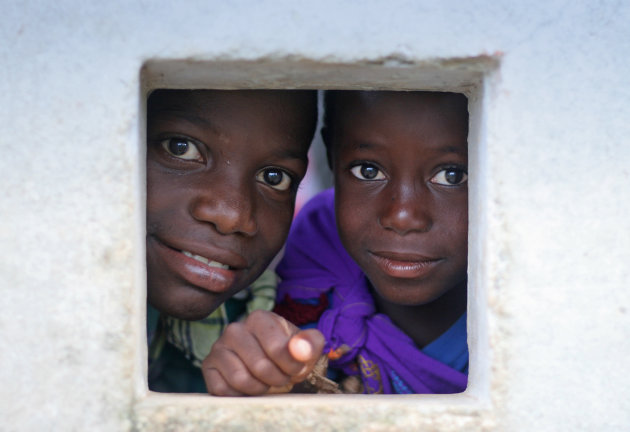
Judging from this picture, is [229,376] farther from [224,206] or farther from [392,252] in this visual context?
[392,252]

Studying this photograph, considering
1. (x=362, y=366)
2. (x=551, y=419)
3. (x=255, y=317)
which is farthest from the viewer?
(x=362, y=366)

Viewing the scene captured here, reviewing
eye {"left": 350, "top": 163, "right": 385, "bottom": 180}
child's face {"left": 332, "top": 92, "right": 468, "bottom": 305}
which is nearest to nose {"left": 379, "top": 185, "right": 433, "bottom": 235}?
child's face {"left": 332, "top": 92, "right": 468, "bottom": 305}

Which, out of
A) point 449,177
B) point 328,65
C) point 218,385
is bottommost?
point 218,385

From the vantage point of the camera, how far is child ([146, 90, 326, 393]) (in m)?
1.64

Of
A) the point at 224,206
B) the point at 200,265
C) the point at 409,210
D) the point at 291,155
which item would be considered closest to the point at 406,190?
the point at 409,210

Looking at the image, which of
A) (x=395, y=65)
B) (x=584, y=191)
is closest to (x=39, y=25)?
(x=395, y=65)

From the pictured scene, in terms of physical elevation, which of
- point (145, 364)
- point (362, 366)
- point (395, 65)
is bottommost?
point (362, 366)

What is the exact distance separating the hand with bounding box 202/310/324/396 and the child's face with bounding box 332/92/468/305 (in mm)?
526

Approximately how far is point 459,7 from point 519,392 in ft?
2.19

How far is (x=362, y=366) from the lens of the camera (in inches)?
79.9

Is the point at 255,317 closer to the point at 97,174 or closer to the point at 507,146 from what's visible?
the point at 97,174

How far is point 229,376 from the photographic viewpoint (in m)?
1.30

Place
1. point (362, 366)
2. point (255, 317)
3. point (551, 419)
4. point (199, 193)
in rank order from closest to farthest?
point (551, 419)
point (255, 317)
point (199, 193)
point (362, 366)

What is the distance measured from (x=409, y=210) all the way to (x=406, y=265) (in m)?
0.19
